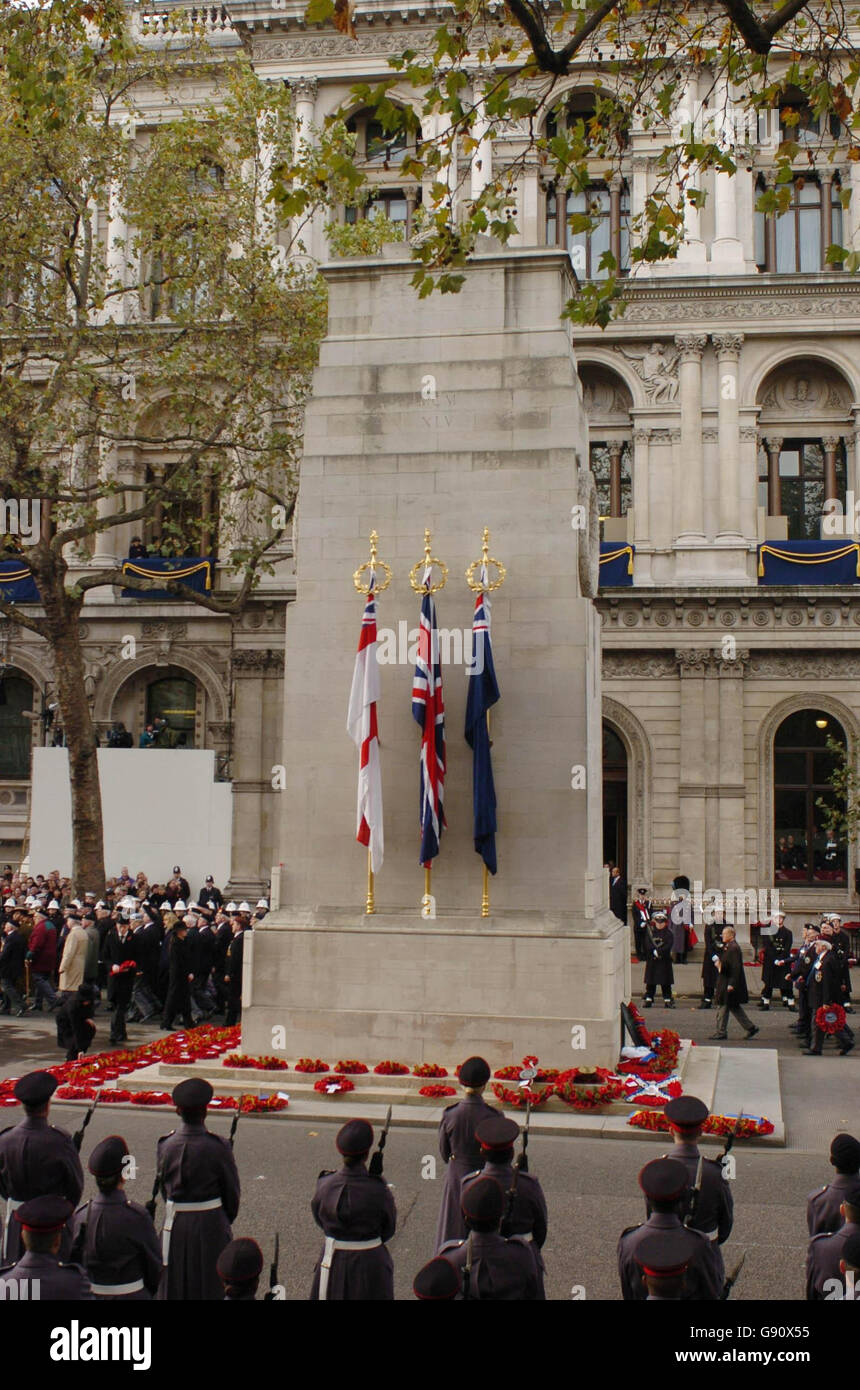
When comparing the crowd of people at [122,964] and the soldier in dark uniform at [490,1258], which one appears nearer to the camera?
the soldier in dark uniform at [490,1258]

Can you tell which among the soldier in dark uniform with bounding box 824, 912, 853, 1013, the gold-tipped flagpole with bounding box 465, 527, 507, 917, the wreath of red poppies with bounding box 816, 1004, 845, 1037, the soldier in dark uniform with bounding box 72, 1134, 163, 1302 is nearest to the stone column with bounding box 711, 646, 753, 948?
the soldier in dark uniform with bounding box 824, 912, 853, 1013

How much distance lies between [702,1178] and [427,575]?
8.99 metres

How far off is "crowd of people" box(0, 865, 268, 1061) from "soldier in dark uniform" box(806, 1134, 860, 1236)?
12.3 metres

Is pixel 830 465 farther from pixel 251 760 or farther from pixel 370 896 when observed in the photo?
pixel 370 896

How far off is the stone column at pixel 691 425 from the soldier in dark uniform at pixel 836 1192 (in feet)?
99.3

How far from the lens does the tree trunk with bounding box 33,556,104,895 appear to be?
27.6 meters

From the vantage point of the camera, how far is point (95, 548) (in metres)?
39.2

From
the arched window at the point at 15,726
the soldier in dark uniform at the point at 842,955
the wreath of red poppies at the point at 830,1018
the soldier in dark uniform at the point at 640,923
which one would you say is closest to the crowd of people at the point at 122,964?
the soldier in dark uniform at the point at 640,923

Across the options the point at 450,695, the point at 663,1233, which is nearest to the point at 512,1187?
the point at 663,1233

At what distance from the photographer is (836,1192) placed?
7270 millimetres

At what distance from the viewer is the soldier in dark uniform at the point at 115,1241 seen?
6.82 m

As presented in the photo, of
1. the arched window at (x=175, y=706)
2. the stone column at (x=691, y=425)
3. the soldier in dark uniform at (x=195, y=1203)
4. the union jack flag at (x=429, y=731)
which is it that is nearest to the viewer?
the soldier in dark uniform at (x=195, y=1203)

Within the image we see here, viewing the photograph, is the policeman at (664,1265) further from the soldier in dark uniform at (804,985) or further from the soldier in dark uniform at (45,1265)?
the soldier in dark uniform at (804,985)

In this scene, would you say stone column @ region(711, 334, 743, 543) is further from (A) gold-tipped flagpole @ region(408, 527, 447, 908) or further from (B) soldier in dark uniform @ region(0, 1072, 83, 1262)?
(B) soldier in dark uniform @ region(0, 1072, 83, 1262)
